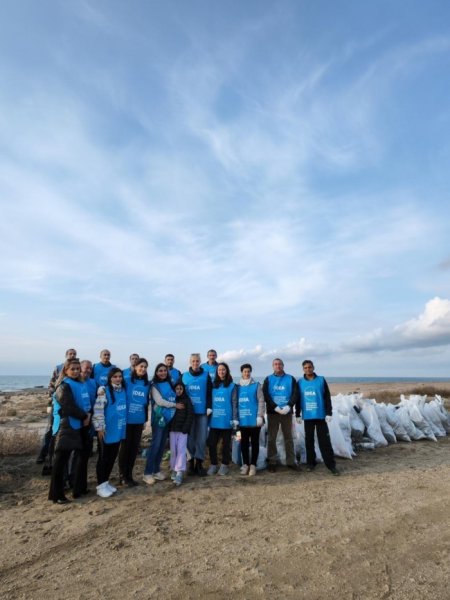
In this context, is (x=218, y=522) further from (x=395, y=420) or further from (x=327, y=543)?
(x=395, y=420)

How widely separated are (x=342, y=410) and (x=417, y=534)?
3.93m

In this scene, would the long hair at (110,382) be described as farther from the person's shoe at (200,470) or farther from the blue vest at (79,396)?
the person's shoe at (200,470)

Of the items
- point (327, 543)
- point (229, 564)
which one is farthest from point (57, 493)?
point (327, 543)

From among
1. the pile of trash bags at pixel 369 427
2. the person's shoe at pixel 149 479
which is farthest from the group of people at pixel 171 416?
the pile of trash bags at pixel 369 427

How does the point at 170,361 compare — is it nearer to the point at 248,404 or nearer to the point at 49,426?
the point at 248,404

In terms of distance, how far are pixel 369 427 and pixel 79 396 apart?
528 cm

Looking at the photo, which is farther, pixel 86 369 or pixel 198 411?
pixel 198 411

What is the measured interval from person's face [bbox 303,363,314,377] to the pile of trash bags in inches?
32.9

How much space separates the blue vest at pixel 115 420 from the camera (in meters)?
4.85

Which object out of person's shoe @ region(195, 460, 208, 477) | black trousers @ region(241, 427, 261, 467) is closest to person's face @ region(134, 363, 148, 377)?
person's shoe @ region(195, 460, 208, 477)

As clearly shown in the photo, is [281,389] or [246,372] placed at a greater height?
[246,372]

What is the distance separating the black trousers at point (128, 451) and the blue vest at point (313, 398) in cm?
248

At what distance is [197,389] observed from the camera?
19.1ft

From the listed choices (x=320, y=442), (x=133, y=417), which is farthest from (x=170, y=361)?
(x=320, y=442)
